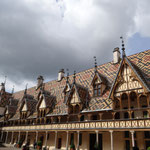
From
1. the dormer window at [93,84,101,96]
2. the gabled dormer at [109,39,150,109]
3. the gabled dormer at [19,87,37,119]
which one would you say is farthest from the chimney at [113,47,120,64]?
the gabled dormer at [19,87,37,119]

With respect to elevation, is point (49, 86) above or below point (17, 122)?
above

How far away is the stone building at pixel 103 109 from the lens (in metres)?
17.6

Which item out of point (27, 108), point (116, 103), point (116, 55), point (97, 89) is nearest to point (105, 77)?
point (97, 89)

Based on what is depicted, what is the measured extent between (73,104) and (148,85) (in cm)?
1128

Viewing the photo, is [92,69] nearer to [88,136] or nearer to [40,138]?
[88,136]

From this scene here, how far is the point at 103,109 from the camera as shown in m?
20.0

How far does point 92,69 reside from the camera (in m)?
31.1

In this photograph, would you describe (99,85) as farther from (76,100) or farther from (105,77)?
(76,100)

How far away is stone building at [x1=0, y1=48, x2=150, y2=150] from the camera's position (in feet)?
57.9

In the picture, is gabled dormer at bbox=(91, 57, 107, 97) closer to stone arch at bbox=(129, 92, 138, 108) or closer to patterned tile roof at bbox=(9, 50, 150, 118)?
patterned tile roof at bbox=(9, 50, 150, 118)

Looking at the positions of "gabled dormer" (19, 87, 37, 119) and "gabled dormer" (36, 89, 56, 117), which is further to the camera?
"gabled dormer" (19, 87, 37, 119)

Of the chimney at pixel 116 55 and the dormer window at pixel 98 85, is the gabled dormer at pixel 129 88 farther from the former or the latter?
the chimney at pixel 116 55

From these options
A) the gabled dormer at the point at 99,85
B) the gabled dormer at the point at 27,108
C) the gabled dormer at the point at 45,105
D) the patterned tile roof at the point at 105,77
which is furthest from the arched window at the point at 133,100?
the gabled dormer at the point at 27,108

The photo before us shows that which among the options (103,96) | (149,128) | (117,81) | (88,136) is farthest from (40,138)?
(149,128)
